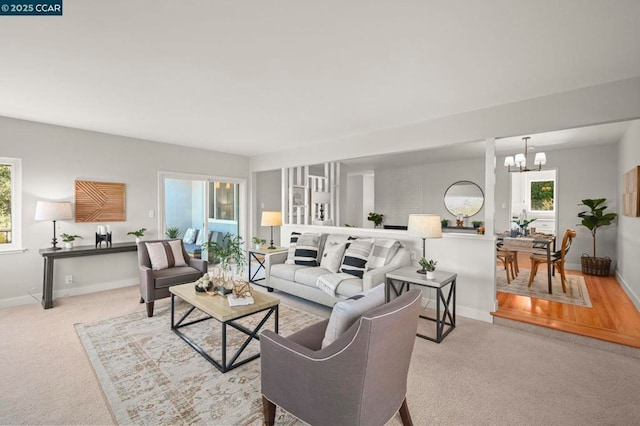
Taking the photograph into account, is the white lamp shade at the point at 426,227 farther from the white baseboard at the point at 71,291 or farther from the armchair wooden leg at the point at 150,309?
the white baseboard at the point at 71,291

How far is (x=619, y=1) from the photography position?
5.59 feet

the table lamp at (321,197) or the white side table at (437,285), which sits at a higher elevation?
the table lamp at (321,197)

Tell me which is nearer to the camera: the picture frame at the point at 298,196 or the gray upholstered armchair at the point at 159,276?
the gray upholstered armchair at the point at 159,276

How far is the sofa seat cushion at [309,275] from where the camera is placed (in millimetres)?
3900

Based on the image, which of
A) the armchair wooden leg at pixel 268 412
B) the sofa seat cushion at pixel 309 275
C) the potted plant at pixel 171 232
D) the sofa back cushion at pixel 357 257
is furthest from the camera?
the potted plant at pixel 171 232

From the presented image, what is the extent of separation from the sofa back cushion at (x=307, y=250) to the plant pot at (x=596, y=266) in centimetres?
507

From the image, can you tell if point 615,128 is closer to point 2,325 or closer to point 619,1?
point 619,1

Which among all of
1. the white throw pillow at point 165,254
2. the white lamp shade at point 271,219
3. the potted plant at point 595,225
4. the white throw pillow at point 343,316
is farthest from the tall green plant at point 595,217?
the white throw pillow at point 165,254

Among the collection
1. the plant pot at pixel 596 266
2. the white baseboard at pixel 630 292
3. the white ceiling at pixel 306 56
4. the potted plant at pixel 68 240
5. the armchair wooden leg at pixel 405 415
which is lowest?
the armchair wooden leg at pixel 405 415

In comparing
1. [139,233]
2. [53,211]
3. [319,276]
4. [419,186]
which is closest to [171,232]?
[139,233]

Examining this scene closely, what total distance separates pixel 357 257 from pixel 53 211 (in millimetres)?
4170

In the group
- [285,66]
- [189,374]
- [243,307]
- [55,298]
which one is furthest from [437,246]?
[55,298]

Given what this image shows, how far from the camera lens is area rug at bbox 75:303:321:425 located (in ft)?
6.29

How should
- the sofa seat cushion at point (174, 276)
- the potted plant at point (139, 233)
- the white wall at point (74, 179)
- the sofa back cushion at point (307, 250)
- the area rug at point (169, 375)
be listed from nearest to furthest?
1. the area rug at point (169, 375)
2. the sofa seat cushion at point (174, 276)
3. the white wall at point (74, 179)
4. the sofa back cushion at point (307, 250)
5. the potted plant at point (139, 233)
